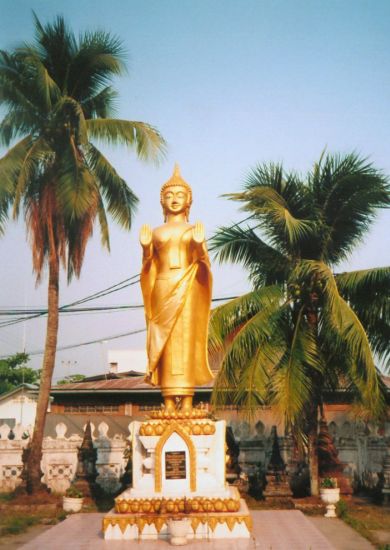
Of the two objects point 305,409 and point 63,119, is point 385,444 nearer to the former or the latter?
point 305,409

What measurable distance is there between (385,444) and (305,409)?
3523 mm

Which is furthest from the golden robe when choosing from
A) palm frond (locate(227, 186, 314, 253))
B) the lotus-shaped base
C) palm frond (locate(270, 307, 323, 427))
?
the lotus-shaped base

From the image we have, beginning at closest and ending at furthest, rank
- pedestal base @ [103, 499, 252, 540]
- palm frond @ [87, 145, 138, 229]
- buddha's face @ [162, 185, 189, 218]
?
1. pedestal base @ [103, 499, 252, 540]
2. buddha's face @ [162, 185, 189, 218]
3. palm frond @ [87, 145, 138, 229]

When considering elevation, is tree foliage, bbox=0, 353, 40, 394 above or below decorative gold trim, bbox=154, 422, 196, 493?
above

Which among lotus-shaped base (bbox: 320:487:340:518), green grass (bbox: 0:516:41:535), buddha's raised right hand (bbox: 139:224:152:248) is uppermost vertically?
buddha's raised right hand (bbox: 139:224:152:248)

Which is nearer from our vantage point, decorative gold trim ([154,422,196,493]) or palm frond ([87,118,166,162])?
decorative gold trim ([154,422,196,493])

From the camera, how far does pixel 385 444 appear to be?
1468 cm

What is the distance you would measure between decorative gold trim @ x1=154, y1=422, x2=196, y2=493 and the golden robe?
700 mm

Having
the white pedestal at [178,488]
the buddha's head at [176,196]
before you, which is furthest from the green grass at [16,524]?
the buddha's head at [176,196]

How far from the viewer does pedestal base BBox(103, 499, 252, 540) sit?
801cm

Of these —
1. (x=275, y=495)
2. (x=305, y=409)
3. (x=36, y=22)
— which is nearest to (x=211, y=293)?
(x=305, y=409)

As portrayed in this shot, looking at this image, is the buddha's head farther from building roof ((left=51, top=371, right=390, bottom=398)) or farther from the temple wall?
building roof ((left=51, top=371, right=390, bottom=398))

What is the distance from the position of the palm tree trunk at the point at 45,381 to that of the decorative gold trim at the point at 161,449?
17.3 feet

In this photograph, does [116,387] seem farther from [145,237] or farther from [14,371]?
[14,371]
